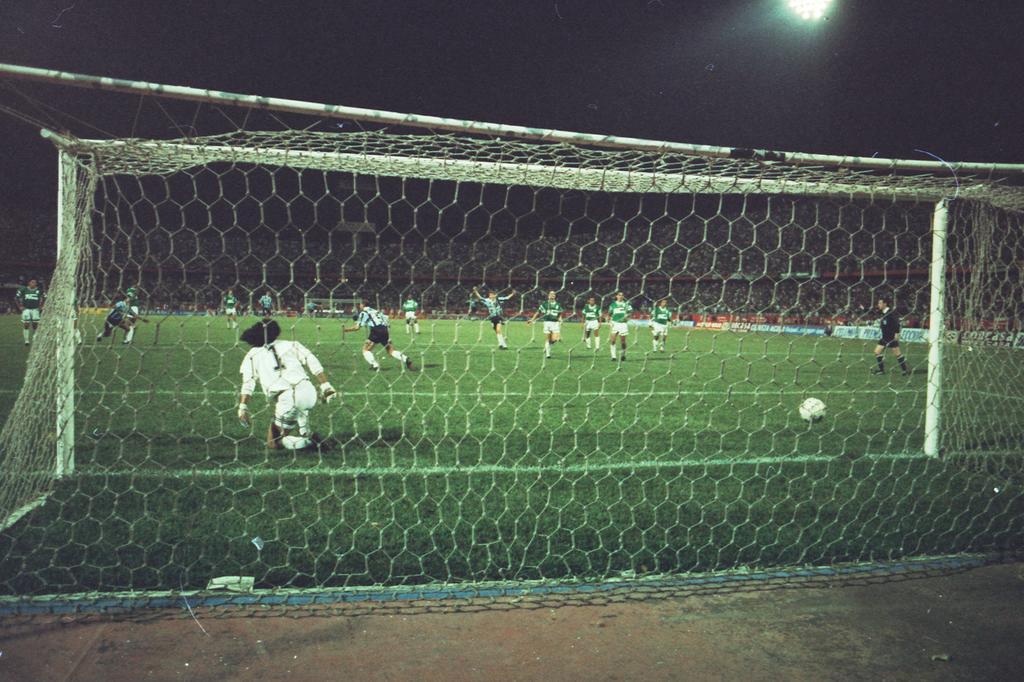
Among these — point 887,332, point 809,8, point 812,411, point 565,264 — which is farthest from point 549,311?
point 565,264

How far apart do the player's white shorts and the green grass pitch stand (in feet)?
1.19

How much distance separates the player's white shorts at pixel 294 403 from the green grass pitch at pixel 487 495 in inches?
14.3

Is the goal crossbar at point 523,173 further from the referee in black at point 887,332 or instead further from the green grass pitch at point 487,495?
the referee in black at point 887,332

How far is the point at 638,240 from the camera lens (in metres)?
44.4

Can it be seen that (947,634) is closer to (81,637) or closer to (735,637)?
(735,637)

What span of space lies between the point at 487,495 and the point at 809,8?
1854cm

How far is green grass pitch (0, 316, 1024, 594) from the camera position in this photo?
3480mm

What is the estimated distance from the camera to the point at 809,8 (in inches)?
681

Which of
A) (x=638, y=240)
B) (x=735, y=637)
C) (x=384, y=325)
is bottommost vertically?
(x=735, y=637)

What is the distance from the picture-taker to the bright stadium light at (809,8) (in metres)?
17.1

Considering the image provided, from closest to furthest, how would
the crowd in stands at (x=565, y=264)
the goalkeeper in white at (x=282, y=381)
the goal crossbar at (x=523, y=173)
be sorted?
1. the goal crossbar at (x=523, y=173)
2. the goalkeeper in white at (x=282, y=381)
3. the crowd in stands at (x=565, y=264)

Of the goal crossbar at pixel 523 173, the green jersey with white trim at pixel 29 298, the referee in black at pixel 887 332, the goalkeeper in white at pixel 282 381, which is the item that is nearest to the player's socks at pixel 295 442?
the goalkeeper in white at pixel 282 381

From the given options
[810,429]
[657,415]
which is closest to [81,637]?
[657,415]

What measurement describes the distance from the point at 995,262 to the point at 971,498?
8.01 ft
